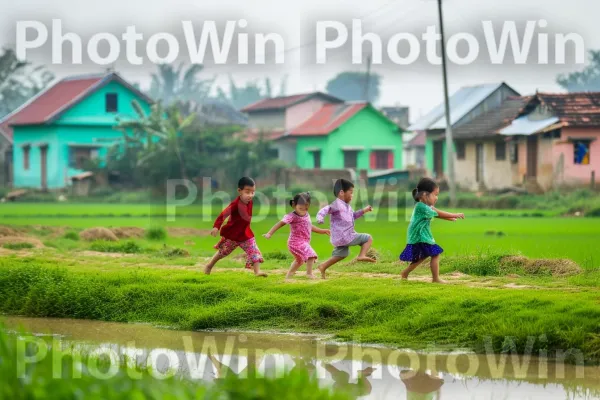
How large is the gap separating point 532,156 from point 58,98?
2228 centimetres

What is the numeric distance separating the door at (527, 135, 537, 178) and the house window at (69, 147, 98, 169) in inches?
739

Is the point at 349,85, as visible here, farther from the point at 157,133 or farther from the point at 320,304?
the point at 320,304

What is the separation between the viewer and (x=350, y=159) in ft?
148

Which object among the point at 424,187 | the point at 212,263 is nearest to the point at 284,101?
the point at 212,263

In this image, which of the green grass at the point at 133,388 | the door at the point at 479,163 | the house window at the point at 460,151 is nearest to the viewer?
the green grass at the point at 133,388

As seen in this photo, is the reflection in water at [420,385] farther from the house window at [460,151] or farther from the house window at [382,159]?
the house window at [382,159]

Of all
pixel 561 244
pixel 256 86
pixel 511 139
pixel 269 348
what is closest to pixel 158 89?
pixel 256 86

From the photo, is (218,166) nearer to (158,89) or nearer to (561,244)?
(561,244)

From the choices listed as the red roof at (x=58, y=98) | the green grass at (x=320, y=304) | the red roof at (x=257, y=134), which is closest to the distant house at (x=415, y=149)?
the red roof at (x=257, y=134)

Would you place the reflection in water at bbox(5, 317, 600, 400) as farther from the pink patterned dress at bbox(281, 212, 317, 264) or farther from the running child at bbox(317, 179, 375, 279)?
the running child at bbox(317, 179, 375, 279)

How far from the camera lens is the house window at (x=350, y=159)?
148ft

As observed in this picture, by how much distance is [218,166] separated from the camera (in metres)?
39.8

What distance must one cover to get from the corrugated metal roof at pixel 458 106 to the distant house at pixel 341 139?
187cm

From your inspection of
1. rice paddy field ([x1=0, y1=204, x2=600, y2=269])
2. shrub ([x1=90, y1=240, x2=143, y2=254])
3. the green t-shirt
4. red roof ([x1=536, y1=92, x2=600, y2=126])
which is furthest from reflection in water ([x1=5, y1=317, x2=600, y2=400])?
red roof ([x1=536, y1=92, x2=600, y2=126])
